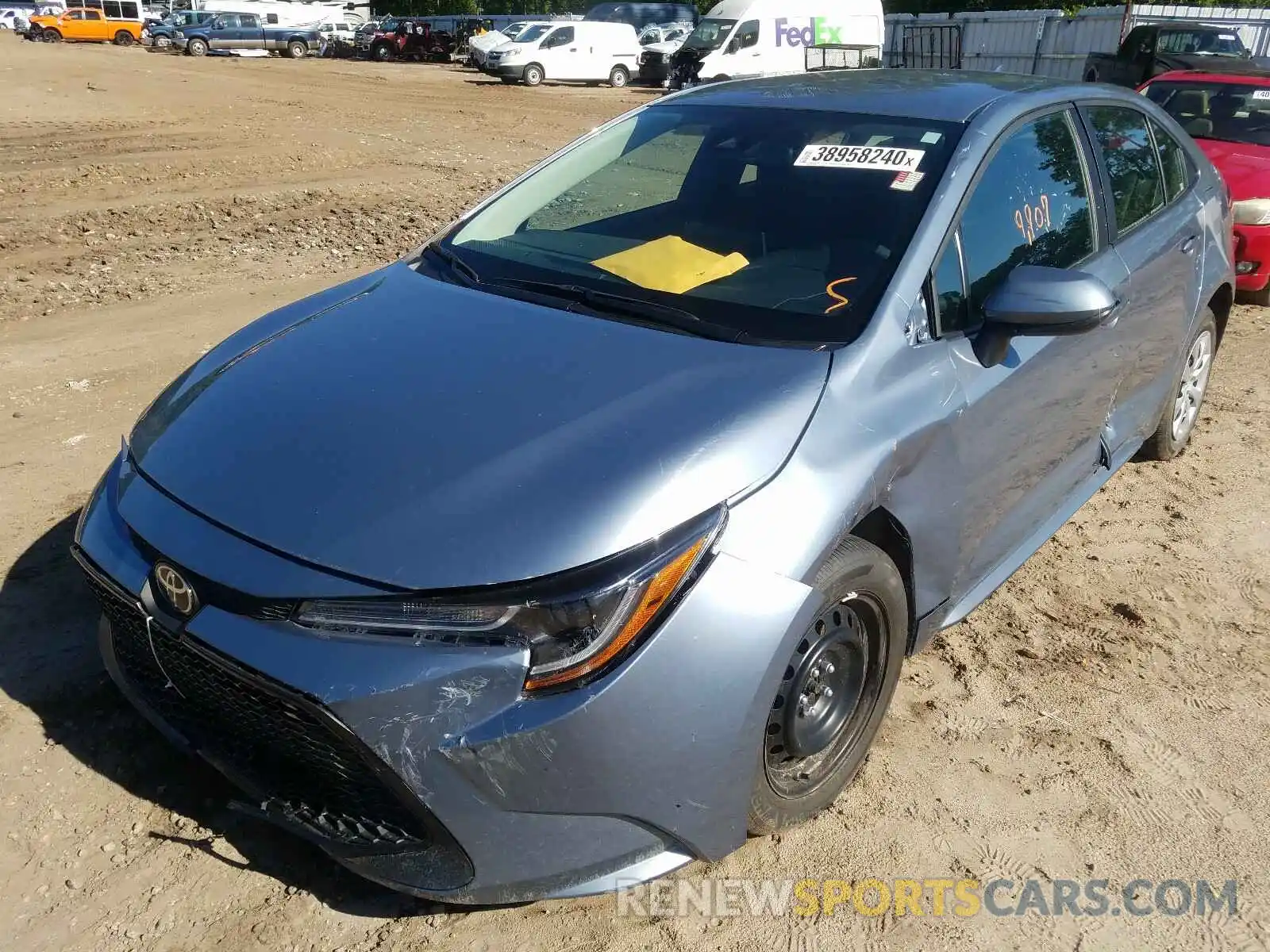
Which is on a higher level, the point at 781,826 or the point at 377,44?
the point at 377,44

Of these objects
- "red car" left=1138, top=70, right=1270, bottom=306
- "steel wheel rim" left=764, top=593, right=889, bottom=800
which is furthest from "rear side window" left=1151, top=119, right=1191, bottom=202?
"steel wheel rim" left=764, top=593, right=889, bottom=800

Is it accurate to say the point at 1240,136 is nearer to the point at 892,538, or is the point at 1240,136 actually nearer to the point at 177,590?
the point at 892,538

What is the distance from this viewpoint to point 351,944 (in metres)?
2.28

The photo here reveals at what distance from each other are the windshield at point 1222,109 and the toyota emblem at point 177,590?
26.9 ft

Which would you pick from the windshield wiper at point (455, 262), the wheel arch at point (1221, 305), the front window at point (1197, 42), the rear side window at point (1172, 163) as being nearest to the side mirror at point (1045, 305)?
the windshield wiper at point (455, 262)

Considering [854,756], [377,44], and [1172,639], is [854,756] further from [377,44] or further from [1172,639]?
[377,44]

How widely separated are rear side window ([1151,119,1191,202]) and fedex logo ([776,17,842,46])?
24041mm

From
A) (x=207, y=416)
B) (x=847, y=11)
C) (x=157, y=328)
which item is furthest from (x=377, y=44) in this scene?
(x=207, y=416)

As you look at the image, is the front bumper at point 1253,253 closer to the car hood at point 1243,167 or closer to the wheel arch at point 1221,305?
the car hood at point 1243,167

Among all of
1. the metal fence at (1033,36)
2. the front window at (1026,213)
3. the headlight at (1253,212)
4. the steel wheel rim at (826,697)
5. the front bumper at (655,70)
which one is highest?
the metal fence at (1033,36)

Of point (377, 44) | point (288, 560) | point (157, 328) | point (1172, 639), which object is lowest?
point (1172, 639)

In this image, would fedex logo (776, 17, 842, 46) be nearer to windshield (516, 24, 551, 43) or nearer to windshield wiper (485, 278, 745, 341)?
windshield (516, 24, 551, 43)

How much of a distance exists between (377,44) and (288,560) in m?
41.5

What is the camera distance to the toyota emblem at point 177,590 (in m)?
2.14
